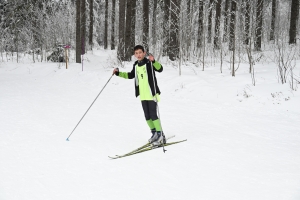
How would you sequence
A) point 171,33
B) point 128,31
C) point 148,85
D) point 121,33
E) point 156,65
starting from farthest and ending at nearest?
point 121,33, point 128,31, point 171,33, point 148,85, point 156,65

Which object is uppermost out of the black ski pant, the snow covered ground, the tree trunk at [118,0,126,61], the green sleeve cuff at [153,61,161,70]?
the tree trunk at [118,0,126,61]

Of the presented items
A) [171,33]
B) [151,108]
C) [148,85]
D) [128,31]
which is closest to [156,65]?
[148,85]

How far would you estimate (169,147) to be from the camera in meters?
5.27

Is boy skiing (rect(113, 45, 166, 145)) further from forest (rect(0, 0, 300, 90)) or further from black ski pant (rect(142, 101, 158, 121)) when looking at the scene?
forest (rect(0, 0, 300, 90))

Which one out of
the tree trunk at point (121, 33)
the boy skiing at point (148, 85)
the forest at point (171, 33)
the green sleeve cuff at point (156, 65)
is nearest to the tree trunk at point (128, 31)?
the forest at point (171, 33)

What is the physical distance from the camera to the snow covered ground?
3.61 meters

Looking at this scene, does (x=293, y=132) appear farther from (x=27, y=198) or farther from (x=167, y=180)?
(x=27, y=198)

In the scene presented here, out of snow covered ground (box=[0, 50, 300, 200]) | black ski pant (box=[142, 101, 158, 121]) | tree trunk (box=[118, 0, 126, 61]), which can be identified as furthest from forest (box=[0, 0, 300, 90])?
black ski pant (box=[142, 101, 158, 121])

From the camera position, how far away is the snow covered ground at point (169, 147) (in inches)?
142

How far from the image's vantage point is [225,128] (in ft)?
20.9

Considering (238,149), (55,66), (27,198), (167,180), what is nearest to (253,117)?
(238,149)

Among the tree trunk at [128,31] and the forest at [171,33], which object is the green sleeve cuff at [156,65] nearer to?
the forest at [171,33]

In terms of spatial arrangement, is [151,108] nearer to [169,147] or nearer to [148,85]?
[148,85]

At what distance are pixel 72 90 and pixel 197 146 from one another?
287 inches
